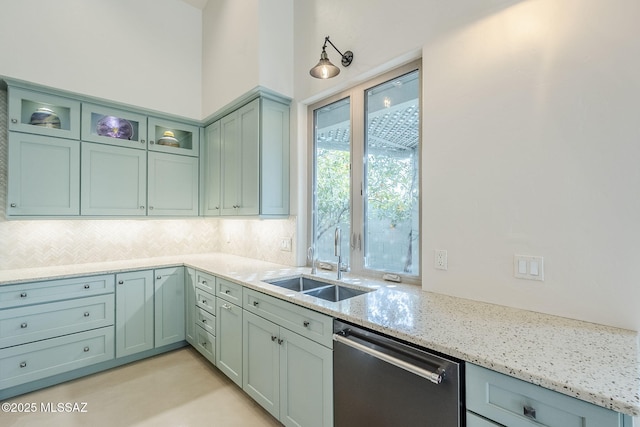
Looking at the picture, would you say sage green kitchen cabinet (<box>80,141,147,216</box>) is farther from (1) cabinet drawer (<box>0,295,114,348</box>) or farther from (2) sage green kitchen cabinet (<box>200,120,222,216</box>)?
(1) cabinet drawer (<box>0,295,114,348</box>)

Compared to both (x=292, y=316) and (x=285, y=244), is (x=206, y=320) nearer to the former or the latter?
(x=285, y=244)

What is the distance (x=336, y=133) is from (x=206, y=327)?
2.12m

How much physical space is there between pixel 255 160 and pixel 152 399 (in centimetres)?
207

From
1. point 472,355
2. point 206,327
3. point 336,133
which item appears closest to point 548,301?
point 472,355

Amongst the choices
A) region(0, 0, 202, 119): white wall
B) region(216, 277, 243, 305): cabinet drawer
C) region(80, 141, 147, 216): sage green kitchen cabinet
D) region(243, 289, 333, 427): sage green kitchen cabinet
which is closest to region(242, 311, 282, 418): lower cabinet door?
region(243, 289, 333, 427): sage green kitchen cabinet

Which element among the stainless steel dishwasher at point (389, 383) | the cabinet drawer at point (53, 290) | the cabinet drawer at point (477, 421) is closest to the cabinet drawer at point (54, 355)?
the cabinet drawer at point (53, 290)

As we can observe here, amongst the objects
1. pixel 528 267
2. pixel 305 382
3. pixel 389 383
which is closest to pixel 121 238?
pixel 305 382

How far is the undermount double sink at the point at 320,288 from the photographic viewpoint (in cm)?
212

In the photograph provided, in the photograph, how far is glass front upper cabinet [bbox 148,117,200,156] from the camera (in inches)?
127

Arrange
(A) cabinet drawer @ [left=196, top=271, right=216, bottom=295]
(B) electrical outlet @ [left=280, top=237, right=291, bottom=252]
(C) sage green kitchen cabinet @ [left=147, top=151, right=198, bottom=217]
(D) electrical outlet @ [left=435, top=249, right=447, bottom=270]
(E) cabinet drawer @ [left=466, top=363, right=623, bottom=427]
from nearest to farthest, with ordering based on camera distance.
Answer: (E) cabinet drawer @ [left=466, top=363, right=623, bottom=427], (D) electrical outlet @ [left=435, top=249, right=447, bottom=270], (A) cabinet drawer @ [left=196, top=271, right=216, bottom=295], (B) electrical outlet @ [left=280, top=237, right=291, bottom=252], (C) sage green kitchen cabinet @ [left=147, top=151, right=198, bottom=217]

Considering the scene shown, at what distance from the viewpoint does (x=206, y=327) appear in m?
2.75

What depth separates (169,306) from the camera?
302 centimetres

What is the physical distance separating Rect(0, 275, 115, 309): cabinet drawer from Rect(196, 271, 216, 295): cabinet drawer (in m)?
0.73

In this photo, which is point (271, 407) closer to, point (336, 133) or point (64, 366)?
point (64, 366)
